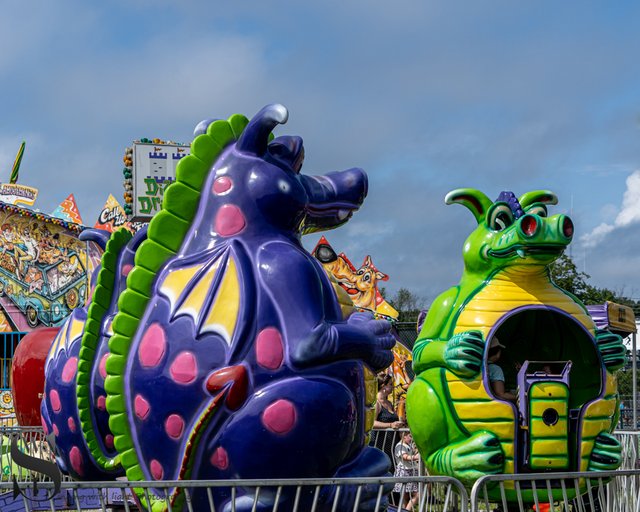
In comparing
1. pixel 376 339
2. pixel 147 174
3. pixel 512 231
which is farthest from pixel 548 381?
pixel 147 174

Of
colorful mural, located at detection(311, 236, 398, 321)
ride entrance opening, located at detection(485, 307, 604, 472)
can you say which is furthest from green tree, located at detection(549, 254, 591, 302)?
ride entrance opening, located at detection(485, 307, 604, 472)

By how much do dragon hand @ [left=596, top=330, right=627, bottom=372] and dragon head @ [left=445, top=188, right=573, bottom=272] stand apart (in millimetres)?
623

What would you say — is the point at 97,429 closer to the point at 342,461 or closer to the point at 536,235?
the point at 342,461

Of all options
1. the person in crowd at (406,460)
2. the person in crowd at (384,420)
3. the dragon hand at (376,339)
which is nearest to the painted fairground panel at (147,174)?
the person in crowd at (384,420)

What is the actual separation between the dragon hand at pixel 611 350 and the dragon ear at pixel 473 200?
1130mm

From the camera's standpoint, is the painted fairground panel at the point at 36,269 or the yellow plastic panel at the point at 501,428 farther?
the painted fairground panel at the point at 36,269

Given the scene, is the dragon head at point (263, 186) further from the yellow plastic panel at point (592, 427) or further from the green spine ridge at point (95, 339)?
the yellow plastic panel at point (592, 427)

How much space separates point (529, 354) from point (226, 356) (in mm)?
3098

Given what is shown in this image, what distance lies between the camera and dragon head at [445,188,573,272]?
5.91 m

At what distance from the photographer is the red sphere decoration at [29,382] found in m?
10.3

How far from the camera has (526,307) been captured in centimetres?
605

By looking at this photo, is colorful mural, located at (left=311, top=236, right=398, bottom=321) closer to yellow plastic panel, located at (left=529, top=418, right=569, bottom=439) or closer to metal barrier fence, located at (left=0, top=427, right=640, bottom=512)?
metal barrier fence, located at (left=0, top=427, right=640, bottom=512)

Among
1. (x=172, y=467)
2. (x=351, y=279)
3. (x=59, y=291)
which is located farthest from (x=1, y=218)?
(x=172, y=467)

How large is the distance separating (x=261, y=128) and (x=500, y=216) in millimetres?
2068
